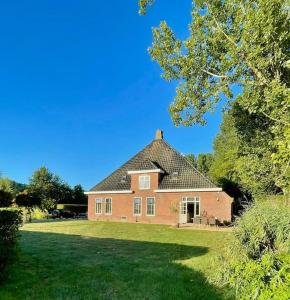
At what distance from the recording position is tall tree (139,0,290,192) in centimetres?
1354

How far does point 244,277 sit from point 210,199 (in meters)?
26.7

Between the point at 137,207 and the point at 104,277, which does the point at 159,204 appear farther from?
the point at 104,277

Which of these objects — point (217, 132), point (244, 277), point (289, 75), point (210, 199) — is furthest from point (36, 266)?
point (217, 132)

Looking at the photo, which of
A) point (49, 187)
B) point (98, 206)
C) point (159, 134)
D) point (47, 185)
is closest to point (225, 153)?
point (159, 134)

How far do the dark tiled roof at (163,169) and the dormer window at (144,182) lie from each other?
3.08ft

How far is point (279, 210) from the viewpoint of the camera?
8148 millimetres

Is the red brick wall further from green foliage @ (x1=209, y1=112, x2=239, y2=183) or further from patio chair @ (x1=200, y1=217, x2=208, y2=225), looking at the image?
green foliage @ (x1=209, y1=112, x2=239, y2=183)

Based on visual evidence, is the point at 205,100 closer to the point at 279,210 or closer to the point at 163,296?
the point at 279,210

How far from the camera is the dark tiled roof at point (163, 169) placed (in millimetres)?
34031

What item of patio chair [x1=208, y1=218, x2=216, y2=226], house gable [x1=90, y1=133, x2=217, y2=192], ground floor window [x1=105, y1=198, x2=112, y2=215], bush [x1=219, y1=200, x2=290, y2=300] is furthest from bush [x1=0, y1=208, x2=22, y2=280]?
ground floor window [x1=105, y1=198, x2=112, y2=215]

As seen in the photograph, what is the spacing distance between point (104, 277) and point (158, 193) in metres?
26.9

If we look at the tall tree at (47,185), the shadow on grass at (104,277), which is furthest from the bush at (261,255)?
the tall tree at (47,185)

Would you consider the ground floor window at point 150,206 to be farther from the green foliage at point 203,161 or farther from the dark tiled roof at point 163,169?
the green foliage at point 203,161

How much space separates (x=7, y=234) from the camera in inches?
314
